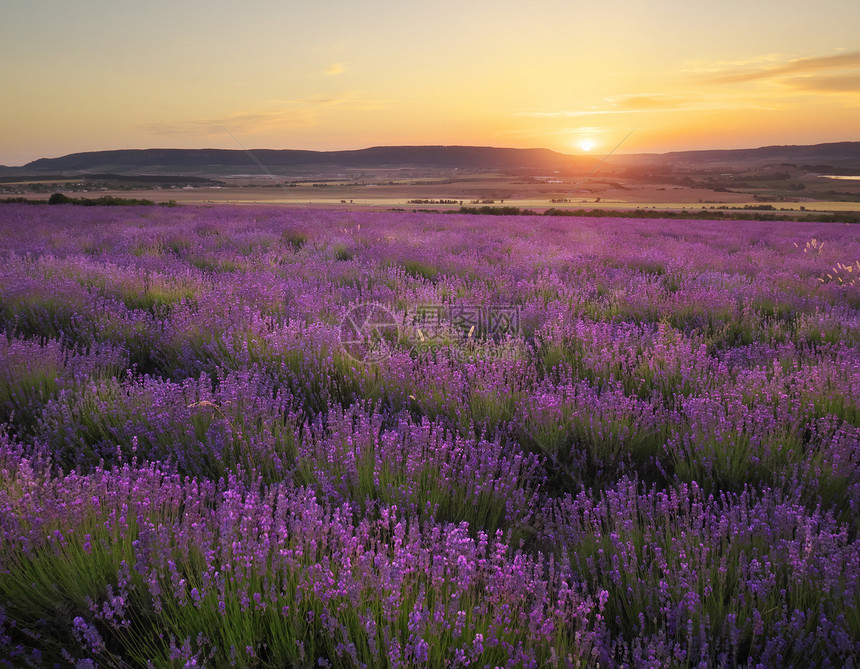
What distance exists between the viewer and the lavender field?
1419 mm

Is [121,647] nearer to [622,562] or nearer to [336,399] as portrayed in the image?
[622,562]

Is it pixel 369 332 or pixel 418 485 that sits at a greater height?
pixel 369 332

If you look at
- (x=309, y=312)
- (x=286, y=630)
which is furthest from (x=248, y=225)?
(x=286, y=630)

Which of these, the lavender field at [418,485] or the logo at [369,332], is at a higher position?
the logo at [369,332]

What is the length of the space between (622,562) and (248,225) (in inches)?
526

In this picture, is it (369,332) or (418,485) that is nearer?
(418,485)

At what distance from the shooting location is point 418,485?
2.11 m

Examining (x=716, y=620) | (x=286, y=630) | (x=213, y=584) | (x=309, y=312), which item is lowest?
(x=716, y=620)

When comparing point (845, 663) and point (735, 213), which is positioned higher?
point (735, 213)

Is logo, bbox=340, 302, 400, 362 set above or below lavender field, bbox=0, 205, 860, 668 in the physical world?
above

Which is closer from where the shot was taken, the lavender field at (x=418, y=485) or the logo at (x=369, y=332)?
the lavender field at (x=418, y=485)

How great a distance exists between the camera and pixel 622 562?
177 cm

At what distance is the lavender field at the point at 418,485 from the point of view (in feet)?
4.66

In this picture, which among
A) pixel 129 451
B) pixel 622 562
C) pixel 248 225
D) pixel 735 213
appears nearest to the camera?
pixel 622 562
